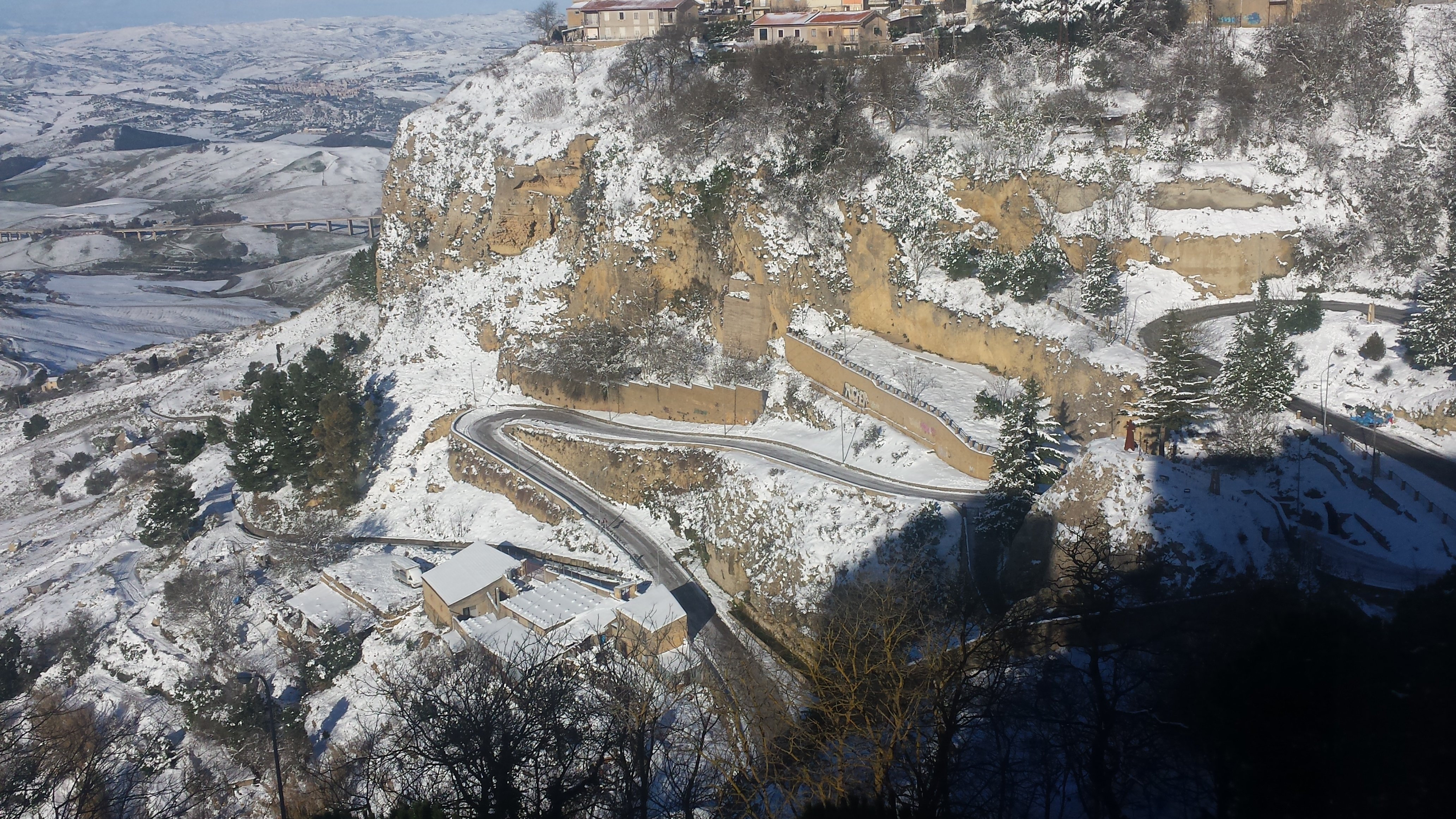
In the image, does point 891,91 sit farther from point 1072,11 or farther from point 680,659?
point 680,659

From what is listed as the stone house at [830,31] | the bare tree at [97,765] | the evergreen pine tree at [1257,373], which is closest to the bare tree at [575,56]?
the stone house at [830,31]

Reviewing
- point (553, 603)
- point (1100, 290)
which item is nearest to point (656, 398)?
point (553, 603)

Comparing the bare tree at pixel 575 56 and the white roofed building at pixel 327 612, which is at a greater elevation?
the bare tree at pixel 575 56

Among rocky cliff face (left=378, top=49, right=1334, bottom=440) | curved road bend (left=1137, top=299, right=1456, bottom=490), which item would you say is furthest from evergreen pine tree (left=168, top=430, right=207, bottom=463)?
curved road bend (left=1137, top=299, right=1456, bottom=490)

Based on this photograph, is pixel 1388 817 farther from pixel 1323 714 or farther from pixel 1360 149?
pixel 1360 149

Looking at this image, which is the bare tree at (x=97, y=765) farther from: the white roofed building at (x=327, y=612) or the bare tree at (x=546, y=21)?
the bare tree at (x=546, y=21)

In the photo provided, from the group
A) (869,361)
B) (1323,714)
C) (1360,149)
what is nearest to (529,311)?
(869,361)
